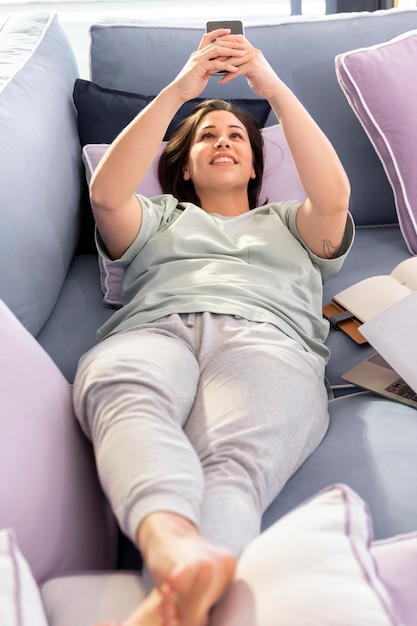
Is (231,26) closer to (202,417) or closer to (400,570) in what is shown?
(202,417)

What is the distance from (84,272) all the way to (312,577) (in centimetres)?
114

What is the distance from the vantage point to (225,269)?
4.71 feet

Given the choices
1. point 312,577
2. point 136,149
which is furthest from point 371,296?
point 312,577

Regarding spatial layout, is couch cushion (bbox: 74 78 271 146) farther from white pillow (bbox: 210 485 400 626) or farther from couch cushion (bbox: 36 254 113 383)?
white pillow (bbox: 210 485 400 626)

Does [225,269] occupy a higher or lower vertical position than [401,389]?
higher

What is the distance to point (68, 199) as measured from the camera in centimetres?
174

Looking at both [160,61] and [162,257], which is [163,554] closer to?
[162,257]

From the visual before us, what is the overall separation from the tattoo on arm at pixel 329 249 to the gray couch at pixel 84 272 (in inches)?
6.5

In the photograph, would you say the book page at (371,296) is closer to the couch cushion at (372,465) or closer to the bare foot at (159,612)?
the couch cushion at (372,465)

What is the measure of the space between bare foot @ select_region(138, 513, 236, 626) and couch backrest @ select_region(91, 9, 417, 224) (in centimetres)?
126

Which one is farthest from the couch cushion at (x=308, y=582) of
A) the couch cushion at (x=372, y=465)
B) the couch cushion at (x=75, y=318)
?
the couch cushion at (x=75, y=318)

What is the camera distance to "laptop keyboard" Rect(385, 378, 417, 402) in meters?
1.32

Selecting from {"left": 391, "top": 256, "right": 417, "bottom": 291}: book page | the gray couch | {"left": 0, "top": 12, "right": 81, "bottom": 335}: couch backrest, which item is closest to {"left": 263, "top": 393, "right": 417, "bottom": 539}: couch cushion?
the gray couch

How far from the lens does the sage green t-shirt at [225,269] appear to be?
136 cm
